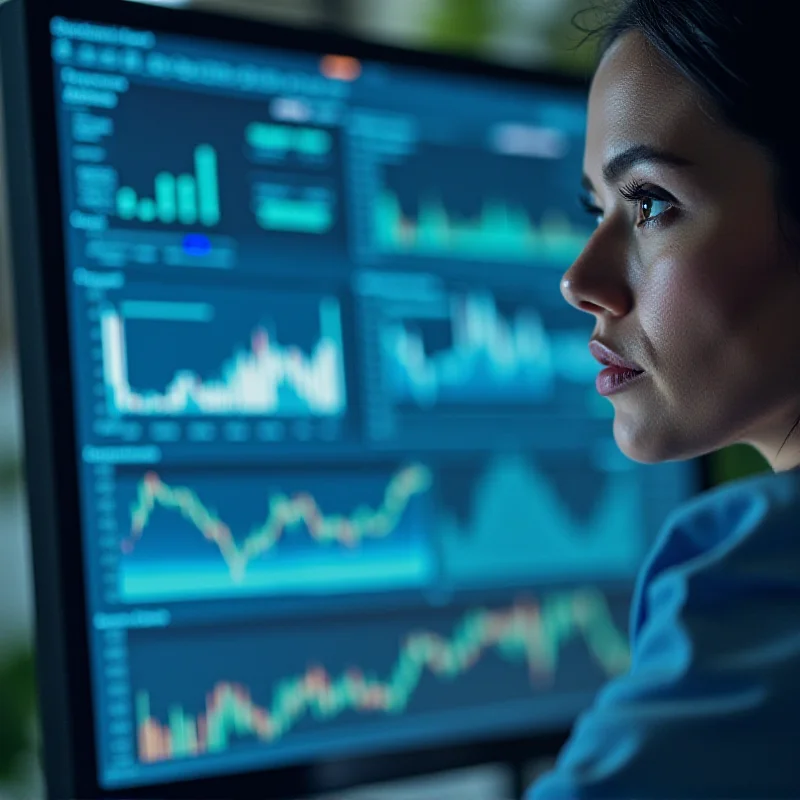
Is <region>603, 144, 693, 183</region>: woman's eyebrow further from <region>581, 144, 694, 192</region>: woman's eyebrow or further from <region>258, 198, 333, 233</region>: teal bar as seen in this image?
<region>258, 198, 333, 233</region>: teal bar

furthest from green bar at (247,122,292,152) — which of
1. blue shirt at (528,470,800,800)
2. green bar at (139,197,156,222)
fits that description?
blue shirt at (528,470,800,800)

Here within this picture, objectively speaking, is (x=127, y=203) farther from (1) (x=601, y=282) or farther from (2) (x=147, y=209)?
(1) (x=601, y=282)

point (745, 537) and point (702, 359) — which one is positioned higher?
point (702, 359)

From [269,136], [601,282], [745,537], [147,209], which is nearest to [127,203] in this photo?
[147,209]

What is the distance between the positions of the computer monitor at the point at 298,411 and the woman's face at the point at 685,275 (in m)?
0.28

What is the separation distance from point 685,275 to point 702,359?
5 centimetres

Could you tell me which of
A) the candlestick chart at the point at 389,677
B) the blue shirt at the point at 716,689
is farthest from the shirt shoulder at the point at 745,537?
the candlestick chart at the point at 389,677

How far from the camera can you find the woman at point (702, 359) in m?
0.51

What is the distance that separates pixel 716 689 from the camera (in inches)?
20.7

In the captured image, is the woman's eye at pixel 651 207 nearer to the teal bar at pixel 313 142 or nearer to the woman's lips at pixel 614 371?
the woman's lips at pixel 614 371

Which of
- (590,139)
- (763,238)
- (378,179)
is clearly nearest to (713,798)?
(763,238)

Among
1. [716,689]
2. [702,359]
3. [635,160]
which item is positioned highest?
[635,160]

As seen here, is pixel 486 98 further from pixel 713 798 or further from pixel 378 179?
pixel 713 798

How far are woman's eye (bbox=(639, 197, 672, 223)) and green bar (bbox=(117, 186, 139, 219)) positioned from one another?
38 cm
